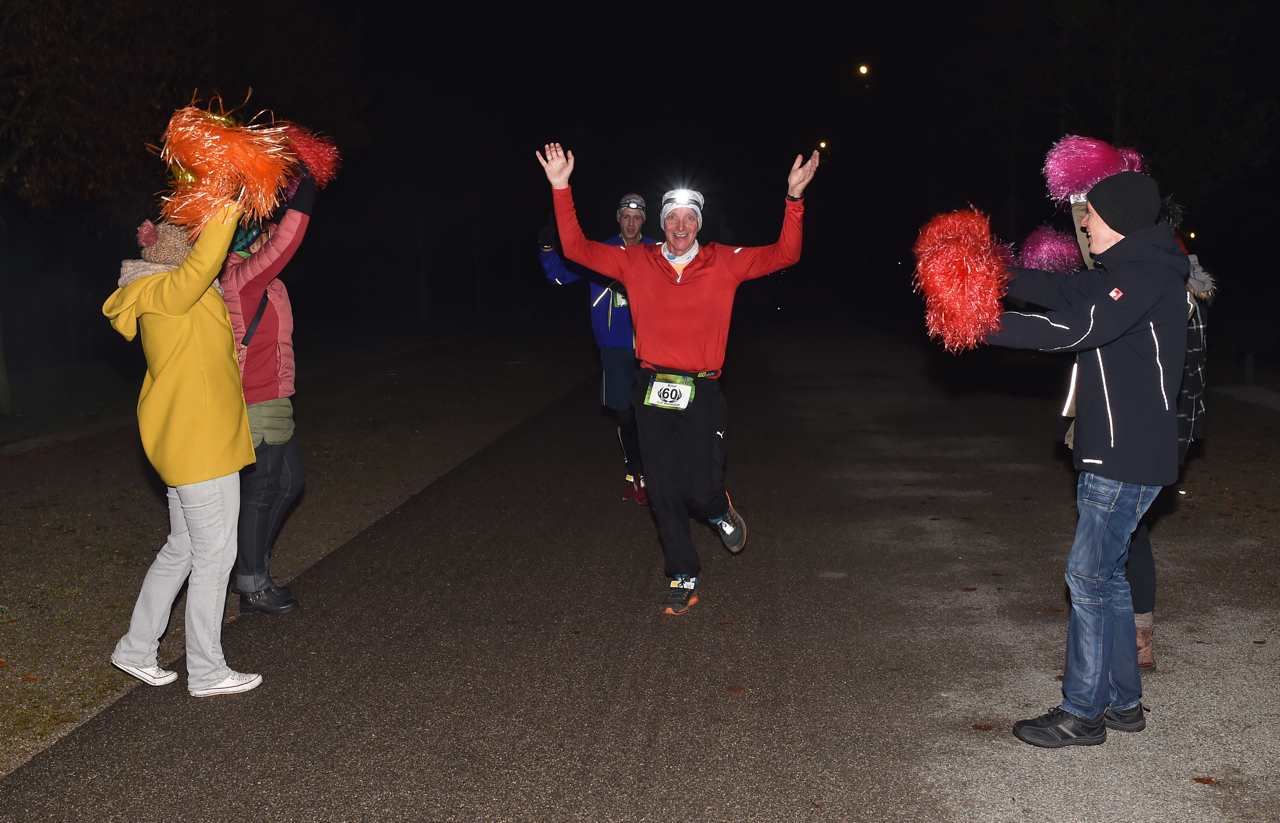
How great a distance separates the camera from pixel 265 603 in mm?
5801

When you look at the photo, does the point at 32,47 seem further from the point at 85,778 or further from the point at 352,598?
the point at 85,778

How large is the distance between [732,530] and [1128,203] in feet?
10.2

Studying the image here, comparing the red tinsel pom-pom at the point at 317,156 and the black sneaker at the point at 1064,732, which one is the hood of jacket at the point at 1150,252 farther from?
the red tinsel pom-pom at the point at 317,156

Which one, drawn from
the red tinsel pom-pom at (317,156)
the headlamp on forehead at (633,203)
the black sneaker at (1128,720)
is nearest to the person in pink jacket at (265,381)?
the red tinsel pom-pom at (317,156)

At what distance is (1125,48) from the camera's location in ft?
64.7

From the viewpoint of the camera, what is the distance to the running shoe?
8531 mm

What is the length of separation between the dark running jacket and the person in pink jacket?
11.0 ft

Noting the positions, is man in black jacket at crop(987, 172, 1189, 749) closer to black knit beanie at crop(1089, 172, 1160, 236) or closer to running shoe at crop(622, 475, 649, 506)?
black knit beanie at crop(1089, 172, 1160, 236)

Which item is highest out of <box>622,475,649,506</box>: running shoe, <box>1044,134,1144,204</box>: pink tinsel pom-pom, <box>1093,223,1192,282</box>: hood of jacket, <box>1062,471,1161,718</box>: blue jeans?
<box>1044,134,1144,204</box>: pink tinsel pom-pom

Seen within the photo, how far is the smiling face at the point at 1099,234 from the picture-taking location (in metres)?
3.97

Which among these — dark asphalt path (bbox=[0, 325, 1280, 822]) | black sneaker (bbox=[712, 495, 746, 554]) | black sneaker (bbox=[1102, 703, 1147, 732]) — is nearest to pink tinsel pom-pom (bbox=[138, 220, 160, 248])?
dark asphalt path (bbox=[0, 325, 1280, 822])

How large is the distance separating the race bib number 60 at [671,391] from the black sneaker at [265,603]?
2234mm

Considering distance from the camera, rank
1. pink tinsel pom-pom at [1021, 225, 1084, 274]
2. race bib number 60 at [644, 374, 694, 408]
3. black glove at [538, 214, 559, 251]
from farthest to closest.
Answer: black glove at [538, 214, 559, 251]
race bib number 60 at [644, 374, 694, 408]
pink tinsel pom-pom at [1021, 225, 1084, 274]

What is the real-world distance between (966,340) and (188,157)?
3.11 meters
